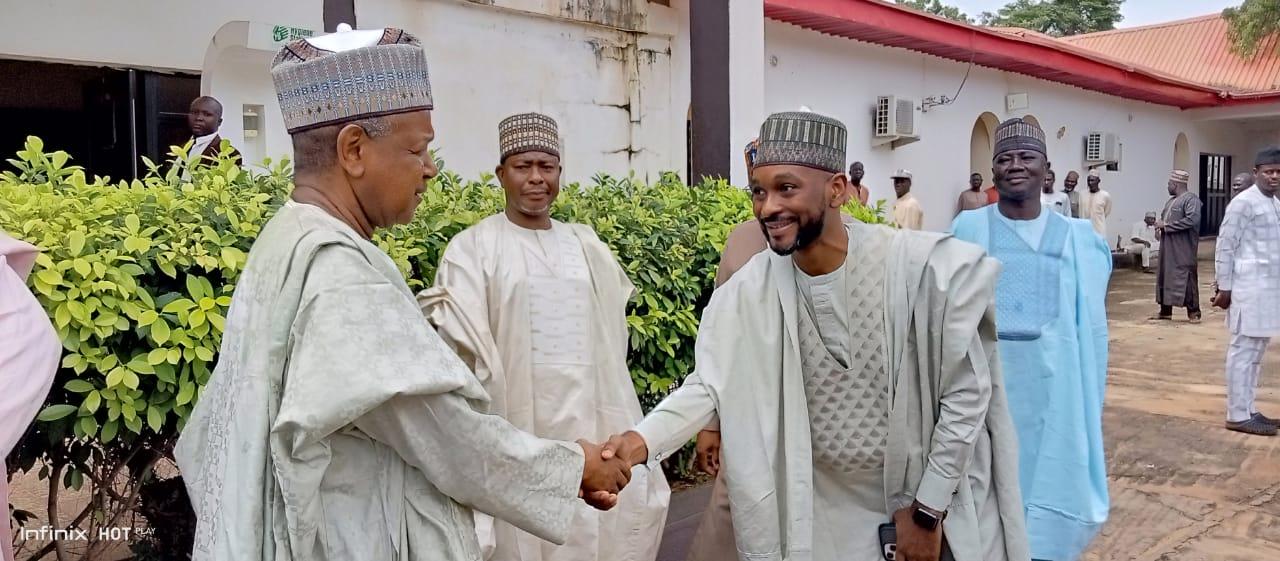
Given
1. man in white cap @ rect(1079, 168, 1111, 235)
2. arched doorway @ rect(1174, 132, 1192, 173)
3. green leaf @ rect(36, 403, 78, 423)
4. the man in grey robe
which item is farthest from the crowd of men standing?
arched doorway @ rect(1174, 132, 1192, 173)

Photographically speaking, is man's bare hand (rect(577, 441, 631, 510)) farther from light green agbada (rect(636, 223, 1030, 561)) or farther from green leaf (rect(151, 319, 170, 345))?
green leaf (rect(151, 319, 170, 345))

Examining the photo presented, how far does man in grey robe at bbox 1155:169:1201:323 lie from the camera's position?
1241 centimetres

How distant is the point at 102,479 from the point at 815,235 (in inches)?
99.0

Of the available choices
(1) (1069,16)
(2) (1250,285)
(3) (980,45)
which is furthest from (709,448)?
(1) (1069,16)

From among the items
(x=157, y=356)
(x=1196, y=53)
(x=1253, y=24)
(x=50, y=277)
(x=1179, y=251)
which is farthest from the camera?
(x=1196, y=53)

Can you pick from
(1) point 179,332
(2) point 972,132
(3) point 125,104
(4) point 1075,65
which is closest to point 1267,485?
(1) point 179,332

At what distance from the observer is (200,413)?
205 centimetres

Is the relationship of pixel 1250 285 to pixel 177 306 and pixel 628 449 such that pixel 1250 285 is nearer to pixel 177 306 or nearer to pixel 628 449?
pixel 628 449

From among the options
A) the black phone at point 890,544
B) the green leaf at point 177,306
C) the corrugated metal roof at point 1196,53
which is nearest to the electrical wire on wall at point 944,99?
the corrugated metal roof at point 1196,53

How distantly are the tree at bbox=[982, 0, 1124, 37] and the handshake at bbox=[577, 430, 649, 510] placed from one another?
44208 millimetres

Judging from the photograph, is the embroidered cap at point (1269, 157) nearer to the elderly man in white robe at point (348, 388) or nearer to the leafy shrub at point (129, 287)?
the leafy shrub at point (129, 287)

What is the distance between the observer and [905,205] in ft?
44.0

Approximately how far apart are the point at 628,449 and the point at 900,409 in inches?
28.2

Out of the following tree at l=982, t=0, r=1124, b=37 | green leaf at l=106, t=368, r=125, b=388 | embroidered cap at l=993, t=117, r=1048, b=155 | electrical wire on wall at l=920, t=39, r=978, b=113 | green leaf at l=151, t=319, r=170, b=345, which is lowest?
green leaf at l=106, t=368, r=125, b=388
